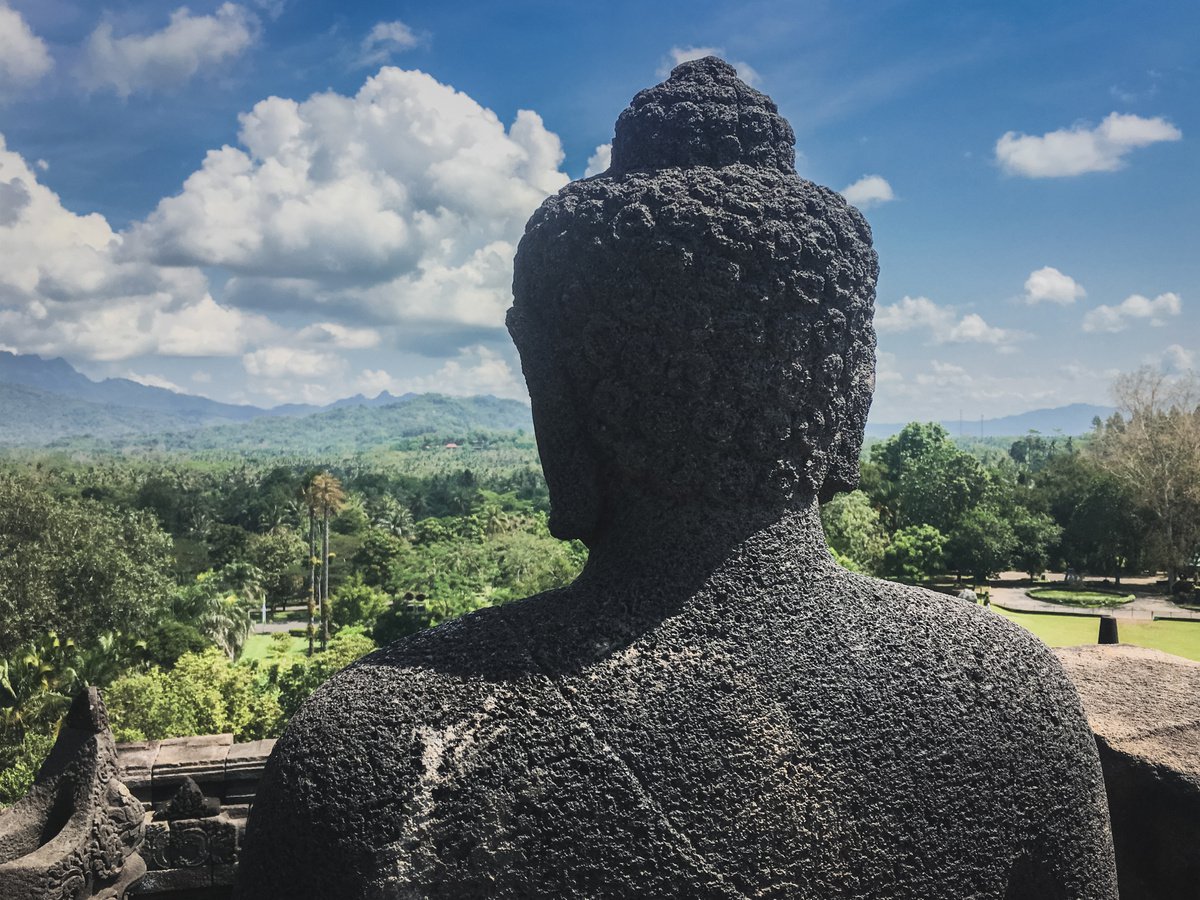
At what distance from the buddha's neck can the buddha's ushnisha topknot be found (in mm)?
1034

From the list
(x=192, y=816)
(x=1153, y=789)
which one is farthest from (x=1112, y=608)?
(x=1153, y=789)

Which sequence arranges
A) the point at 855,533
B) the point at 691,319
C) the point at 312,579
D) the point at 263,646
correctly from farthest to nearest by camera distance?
1. the point at 312,579
2. the point at 263,646
3. the point at 855,533
4. the point at 691,319

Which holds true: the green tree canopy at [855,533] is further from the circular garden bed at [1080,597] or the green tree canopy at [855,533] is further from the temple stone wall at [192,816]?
the temple stone wall at [192,816]

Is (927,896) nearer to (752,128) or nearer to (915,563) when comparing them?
(752,128)

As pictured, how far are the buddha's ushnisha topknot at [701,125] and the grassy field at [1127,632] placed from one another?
93.3ft

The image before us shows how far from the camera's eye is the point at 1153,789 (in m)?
3.79

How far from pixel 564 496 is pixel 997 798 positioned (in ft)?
4.77

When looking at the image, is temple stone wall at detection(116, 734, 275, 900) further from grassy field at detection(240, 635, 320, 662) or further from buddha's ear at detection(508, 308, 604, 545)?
grassy field at detection(240, 635, 320, 662)

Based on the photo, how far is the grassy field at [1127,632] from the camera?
2961 centimetres

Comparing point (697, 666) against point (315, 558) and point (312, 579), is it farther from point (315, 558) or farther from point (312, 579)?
point (315, 558)

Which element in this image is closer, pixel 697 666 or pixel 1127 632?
pixel 697 666

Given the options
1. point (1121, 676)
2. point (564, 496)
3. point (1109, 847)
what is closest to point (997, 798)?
point (1109, 847)

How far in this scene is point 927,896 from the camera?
2.49 metres

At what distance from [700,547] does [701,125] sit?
1.24 meters
